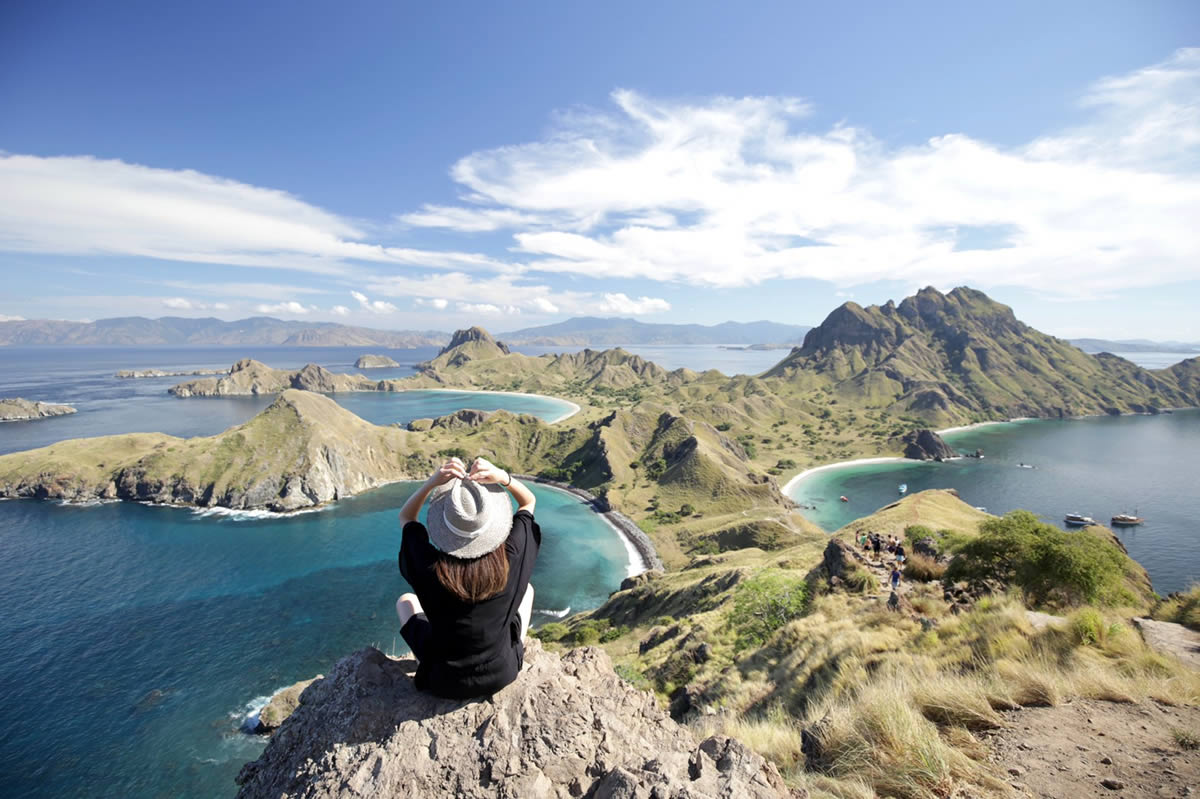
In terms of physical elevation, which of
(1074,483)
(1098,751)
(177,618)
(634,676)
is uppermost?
(1098,751)

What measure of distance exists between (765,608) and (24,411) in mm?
269587

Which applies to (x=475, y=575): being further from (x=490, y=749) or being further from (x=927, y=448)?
(x=927, y=448)

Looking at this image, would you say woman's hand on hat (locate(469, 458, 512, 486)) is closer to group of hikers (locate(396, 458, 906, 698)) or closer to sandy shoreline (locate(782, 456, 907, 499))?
group of hikers (locate(396, 458, 906, 698))

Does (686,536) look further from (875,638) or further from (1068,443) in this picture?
(1068,443)

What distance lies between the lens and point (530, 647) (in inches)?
Result: 270

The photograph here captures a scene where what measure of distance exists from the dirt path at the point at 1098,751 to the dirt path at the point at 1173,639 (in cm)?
303

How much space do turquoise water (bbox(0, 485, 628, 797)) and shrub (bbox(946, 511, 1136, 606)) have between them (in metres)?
41.8

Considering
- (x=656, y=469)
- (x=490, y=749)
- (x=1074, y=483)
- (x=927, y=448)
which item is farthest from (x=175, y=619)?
(x=1074, y=483)

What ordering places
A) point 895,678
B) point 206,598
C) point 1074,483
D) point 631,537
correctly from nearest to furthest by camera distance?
point 895,678, point 206,598, point 631,537, point 1074,483

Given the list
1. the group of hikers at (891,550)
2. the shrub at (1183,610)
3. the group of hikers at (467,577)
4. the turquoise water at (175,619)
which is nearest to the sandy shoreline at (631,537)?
the turquoise water at (175,619)

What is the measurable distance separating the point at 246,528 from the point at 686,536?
7521 centimetres

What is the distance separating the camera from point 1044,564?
54.4ft

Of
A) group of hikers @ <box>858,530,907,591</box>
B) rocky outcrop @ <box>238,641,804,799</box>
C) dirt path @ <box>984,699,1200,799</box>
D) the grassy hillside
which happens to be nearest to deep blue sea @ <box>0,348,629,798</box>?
the grassy hillside

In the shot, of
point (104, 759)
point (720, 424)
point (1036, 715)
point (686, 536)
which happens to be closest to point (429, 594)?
point (1036, 715)
